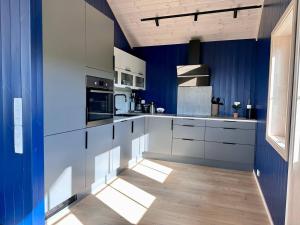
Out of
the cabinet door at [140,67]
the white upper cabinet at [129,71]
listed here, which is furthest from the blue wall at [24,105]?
the cabinet door at [140,67]

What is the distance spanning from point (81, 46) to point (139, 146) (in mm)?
2286

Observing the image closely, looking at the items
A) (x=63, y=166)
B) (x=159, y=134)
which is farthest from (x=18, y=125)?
(x=159, y=134)

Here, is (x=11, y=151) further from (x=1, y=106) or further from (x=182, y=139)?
(x=182, y=139)

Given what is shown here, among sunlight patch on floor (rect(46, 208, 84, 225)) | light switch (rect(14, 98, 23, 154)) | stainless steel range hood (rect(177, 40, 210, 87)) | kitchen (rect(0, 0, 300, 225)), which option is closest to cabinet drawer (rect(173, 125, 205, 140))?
kitchen (rect(0, 0, 300, 225))

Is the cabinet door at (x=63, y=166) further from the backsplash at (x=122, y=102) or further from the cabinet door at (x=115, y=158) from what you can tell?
the backsplash at (x=122, y=102)

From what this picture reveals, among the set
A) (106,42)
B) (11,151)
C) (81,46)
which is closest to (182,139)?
(106,42)

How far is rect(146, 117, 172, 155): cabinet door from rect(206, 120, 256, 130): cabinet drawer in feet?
2.58

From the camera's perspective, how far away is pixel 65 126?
2.12 m

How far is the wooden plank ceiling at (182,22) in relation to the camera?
364 cm

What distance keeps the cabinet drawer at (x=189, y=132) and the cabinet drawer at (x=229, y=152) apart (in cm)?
21

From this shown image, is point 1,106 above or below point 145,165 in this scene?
above

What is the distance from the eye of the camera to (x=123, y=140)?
11.2ft

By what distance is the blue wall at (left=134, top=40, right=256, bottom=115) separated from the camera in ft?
13.9

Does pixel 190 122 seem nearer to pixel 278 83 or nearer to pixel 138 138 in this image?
pixel 138 138
